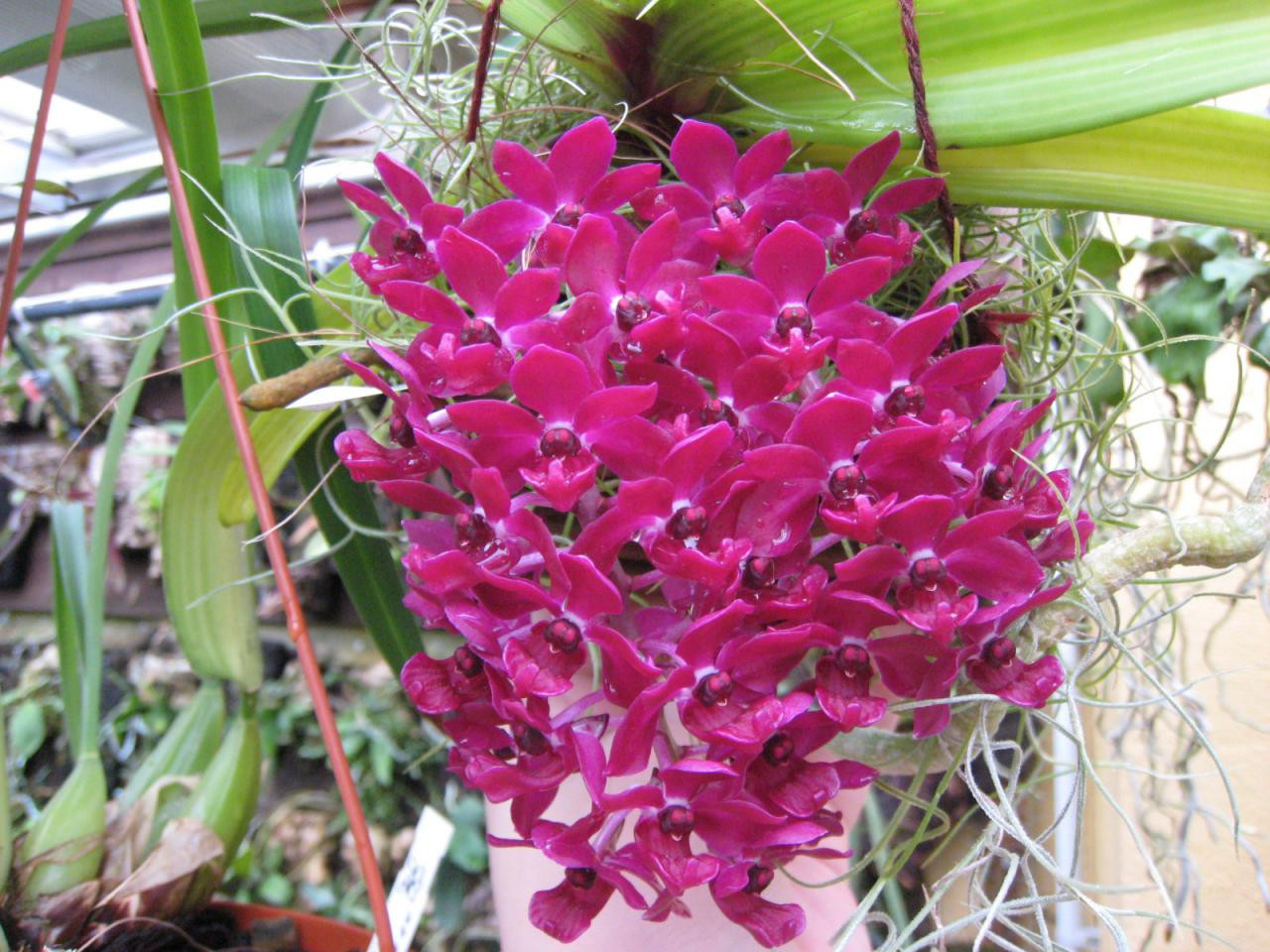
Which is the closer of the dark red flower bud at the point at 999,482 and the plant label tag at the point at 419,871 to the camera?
the dark red flower bud at the point at 999,482

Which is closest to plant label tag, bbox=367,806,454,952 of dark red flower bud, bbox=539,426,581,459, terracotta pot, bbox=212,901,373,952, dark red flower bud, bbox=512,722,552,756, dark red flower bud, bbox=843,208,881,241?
terracotta pot, bbox=212,901,373,952

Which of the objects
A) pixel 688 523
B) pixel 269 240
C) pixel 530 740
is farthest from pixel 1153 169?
pixel 269 240

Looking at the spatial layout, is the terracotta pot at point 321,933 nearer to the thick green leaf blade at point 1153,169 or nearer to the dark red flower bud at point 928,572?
the dark red flower bud at point 928,572

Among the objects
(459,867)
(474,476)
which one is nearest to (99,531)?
(474,476)

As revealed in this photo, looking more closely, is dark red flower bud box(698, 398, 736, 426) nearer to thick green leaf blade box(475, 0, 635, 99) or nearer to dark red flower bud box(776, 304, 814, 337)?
dark red flower bud box(776, 304, 814, 337)

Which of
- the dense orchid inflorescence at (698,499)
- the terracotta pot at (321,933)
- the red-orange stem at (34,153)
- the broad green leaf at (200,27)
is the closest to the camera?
the dense orchid inflorescence at (698,499)

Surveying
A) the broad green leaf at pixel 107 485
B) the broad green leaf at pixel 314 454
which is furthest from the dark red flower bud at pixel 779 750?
the broad green leaf at pixel 107 485
